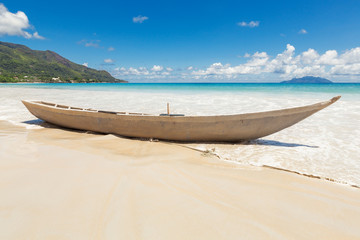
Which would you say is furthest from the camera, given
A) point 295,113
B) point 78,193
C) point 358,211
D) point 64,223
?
point 295,113

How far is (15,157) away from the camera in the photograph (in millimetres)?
4066

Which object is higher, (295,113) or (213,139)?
(295,113)

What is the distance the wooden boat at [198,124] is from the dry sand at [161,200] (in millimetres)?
1004

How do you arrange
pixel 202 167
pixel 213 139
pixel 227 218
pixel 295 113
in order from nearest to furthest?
1. pixel 227 218
2. pixel 202 167
3. pixel 295 113
4. pixel 213 139

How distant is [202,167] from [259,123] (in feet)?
6.90

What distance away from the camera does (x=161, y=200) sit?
2.70 m

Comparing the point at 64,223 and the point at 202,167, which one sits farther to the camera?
the point at 202,167

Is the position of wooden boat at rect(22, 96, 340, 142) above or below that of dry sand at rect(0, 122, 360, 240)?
above

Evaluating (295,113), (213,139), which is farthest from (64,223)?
(295,113)

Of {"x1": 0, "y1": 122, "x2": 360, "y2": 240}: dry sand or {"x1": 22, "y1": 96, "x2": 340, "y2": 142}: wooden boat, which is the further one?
{"x1": 22, "y1": 96, "x2": 340, "y2": 142}: wooden boat

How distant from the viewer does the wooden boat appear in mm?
4707

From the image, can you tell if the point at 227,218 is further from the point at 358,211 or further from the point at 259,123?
the point at 259,123

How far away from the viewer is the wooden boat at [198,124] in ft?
15.4

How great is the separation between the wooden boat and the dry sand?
3.29ft
